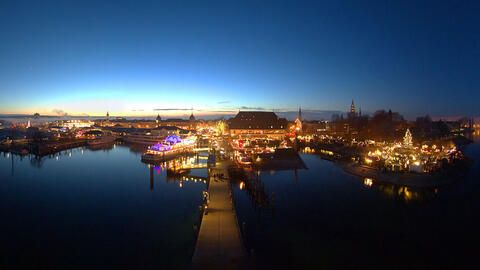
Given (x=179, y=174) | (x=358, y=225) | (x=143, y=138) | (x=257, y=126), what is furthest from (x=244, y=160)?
(x=143, y=138)

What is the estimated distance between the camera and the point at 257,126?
6012 cm

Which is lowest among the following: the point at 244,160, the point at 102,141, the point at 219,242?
the point at 219,242

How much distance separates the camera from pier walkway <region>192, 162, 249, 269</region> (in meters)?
8.75

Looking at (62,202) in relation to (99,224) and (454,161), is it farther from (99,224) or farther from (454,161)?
(454,161)

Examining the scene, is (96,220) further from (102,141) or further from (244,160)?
(102,141)

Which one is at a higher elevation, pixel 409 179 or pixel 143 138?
pixel 143 138

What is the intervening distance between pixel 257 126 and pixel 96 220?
4684 cm

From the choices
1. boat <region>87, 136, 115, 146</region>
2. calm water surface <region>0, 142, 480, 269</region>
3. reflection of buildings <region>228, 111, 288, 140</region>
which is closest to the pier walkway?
calm water surface <region>0, 142, 480, 269</region>

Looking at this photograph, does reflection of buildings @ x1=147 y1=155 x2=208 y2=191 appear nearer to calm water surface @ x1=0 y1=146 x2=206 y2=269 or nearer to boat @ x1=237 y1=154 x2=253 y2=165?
calm water surface @ x1=0 y1=146 x2=206 y2=269

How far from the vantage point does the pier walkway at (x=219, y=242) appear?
28.7 feet

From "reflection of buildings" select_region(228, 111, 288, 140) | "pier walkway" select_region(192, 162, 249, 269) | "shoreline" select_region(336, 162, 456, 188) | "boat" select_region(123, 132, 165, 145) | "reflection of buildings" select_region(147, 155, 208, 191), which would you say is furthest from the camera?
"reflection of buildings" select_region(228, 111, 288, 140)

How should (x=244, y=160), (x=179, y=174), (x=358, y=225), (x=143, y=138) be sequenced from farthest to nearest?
1. (x=143, y=138)
2. (x=244, y=160)
3. (x=179, y=174)
4. (x=358, y=225)

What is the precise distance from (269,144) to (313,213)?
97.6 feet

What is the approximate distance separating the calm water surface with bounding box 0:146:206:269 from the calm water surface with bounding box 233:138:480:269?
3337 millimetres
